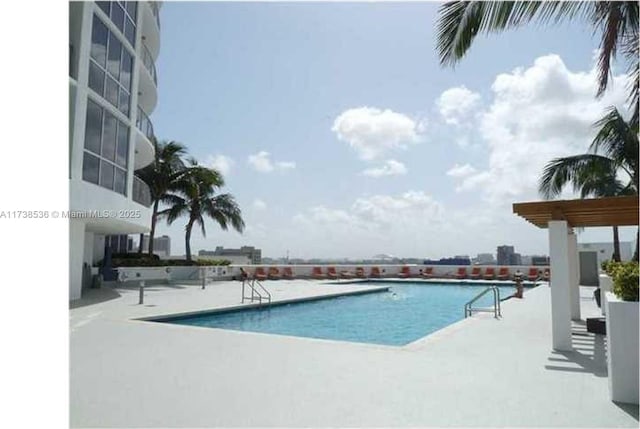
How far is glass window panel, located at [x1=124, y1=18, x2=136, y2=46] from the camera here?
1662cm

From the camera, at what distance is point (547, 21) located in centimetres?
596

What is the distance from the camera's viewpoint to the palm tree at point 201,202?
27719 mm

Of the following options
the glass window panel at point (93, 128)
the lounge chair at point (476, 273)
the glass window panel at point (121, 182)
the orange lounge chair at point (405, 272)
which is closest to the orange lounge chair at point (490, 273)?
the lounge chair at point (476, 273)

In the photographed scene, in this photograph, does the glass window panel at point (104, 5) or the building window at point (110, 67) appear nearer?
the building window at point (110, 67)

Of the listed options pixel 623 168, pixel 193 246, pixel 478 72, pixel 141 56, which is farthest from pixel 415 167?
pixel 193 246

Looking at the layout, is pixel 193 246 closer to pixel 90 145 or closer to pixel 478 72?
pixel 90 145

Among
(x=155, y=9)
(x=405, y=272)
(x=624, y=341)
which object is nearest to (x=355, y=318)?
(x=624, y=341)

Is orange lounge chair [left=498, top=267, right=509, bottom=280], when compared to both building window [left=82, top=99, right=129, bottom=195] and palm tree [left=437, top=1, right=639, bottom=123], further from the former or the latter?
palm tree [left=437, top=1, right=639, bottom=123]

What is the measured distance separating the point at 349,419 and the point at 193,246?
26.4 m

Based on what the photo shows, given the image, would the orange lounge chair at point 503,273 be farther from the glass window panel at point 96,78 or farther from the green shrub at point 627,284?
the green shrub at point 627,284

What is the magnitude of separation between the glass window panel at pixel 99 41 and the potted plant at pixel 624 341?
48.9ft

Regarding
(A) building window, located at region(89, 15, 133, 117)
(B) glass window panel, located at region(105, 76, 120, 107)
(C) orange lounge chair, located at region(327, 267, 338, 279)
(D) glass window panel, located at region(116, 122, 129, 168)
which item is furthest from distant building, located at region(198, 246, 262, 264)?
(B) glass window panel, located at region(105, 76, 120, 107)
